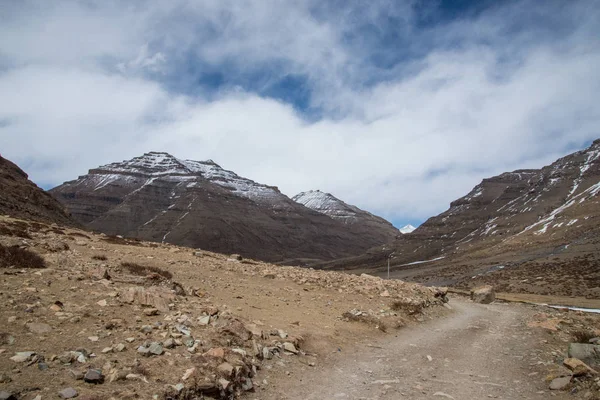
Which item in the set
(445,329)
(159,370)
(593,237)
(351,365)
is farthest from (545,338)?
(593,237)

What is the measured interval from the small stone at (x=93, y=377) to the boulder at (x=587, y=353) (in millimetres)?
12195

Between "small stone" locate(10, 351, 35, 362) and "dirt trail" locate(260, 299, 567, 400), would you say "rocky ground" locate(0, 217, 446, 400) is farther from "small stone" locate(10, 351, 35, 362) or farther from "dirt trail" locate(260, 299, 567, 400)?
"dirt trail" locate(260, 299, 567, 400)

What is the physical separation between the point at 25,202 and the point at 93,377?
6121cm

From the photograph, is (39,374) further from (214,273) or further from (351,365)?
(214,273)

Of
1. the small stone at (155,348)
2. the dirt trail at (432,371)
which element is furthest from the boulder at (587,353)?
the small stone at (155,348)

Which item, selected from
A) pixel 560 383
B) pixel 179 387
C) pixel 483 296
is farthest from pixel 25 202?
pixel 560 383

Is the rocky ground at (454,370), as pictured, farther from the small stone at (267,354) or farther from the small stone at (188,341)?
the small stone at (188,341)

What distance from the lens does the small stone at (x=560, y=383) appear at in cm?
890

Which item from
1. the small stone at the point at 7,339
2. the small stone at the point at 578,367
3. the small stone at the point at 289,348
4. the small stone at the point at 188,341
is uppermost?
the small stone at the point at 7,339

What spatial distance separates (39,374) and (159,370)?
193 cm

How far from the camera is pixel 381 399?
794cm

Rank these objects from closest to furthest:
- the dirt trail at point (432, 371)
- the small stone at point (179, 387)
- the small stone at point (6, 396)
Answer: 1. the small stone at point (6, 396)
2. the small stone at point (179, 387)
3. the dirt trail at point (432, 371)

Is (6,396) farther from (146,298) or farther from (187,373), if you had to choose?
(146,298)

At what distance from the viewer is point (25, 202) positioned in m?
54.6
